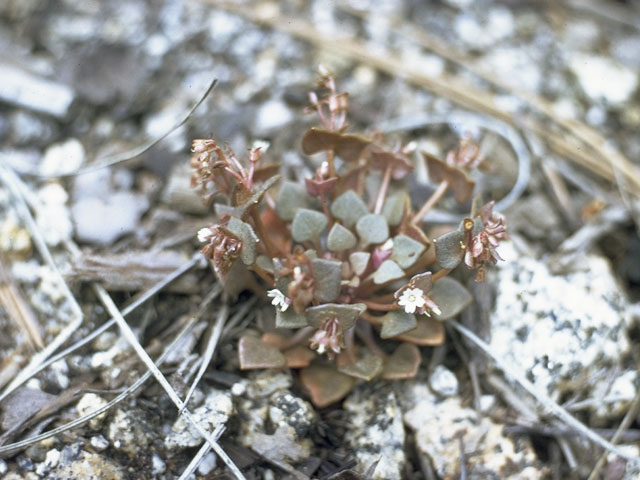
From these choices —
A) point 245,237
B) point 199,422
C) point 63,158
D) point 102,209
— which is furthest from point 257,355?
point 63,158

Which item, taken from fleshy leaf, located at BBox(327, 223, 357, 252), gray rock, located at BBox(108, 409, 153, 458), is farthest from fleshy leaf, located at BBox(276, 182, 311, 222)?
gray rock, located at BBox(108, 409, 153, 458)

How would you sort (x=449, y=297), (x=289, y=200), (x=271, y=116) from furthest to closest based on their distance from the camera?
(x=271, y=116), (x=289, y=200), (x=449, y=297)

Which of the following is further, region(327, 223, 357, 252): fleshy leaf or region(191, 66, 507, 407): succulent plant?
region(327, 223, 357, 252): fleshy leaf

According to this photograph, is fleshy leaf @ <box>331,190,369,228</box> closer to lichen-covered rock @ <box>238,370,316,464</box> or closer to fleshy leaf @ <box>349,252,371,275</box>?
fleshy leaf @ <box>349,252,371,275</box>

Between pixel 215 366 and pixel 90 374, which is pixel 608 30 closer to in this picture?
pixel 215 366

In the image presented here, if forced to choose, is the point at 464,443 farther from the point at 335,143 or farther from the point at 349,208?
the point at 335,143

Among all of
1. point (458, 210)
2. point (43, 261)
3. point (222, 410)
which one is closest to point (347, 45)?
point (458, 210)
